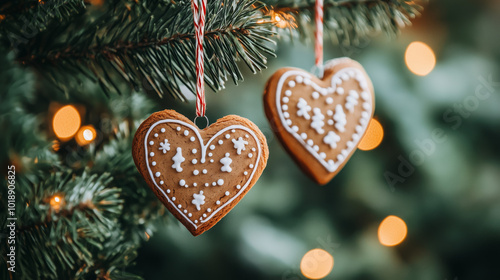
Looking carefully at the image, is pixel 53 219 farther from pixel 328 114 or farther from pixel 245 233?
pixel 245 233

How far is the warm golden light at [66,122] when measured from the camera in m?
0.75

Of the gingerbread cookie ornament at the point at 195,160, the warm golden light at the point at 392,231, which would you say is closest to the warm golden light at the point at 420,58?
the warm golden light at the point at 392,231

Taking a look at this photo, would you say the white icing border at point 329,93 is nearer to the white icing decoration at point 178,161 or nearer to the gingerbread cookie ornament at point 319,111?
the gingerbread cookie ornament at point 319,111

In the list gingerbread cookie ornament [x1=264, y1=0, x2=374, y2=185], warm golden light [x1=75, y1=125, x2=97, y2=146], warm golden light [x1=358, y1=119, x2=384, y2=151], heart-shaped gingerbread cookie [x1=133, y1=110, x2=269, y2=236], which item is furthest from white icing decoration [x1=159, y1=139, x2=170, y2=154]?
warm golden light [x1=358, y1=119, x2=384, y2=151]

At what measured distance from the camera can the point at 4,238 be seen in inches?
17.8

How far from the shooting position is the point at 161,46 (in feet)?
1.56

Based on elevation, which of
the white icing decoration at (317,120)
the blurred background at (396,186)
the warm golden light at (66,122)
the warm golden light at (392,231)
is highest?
the warm golden light at (66,122)

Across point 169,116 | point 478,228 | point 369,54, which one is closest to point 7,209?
point 169,116

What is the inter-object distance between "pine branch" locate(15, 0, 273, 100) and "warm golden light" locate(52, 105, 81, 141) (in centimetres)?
24

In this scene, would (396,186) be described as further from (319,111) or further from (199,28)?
(199,28)

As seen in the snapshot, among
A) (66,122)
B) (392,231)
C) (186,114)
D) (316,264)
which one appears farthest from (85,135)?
(392,231)

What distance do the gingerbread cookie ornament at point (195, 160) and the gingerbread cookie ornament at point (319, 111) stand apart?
0.05 metres

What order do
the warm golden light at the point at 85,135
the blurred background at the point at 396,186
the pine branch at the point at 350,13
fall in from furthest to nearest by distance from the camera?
1. the blurred background at the point at 396,186
2. the warm golden light at the point at 85,135
3. the pine branch at the point at 350,13

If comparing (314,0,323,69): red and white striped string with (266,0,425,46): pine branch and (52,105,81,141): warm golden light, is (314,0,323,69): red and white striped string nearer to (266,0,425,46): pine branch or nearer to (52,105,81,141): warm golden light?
(266,0,425,46): pine branch
